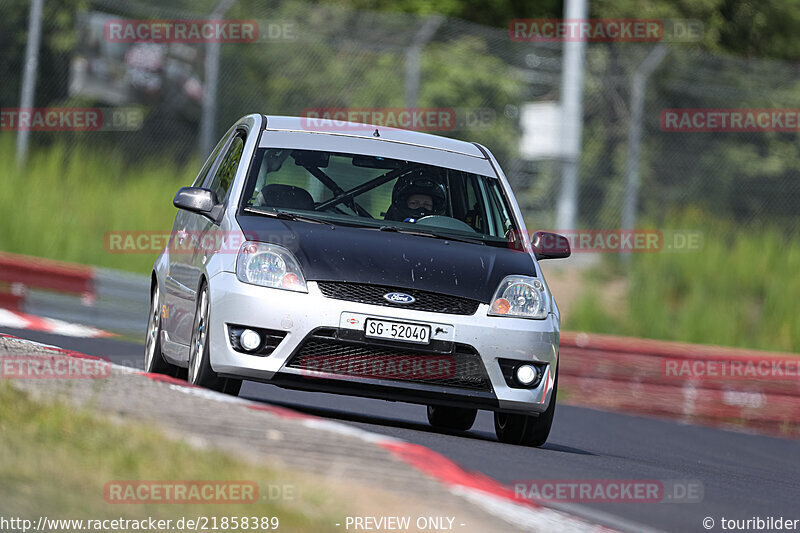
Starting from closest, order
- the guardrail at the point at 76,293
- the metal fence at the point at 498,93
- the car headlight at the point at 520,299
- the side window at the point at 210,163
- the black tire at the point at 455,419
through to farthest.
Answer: the car headlight at the point at 520,299 < the black tire at the point at 455,419 < the side window at the point at 210,163 < the guardrail at the point at 76,293 < the metal fence at the point at 498,93

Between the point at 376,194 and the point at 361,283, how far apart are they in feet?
4.10

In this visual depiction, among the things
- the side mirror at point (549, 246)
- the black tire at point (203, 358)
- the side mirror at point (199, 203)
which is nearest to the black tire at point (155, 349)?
the black tire at point (203, 358)

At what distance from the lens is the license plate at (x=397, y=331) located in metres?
7.94

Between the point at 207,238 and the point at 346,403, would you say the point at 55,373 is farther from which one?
the point at 346,403

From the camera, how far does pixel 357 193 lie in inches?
360

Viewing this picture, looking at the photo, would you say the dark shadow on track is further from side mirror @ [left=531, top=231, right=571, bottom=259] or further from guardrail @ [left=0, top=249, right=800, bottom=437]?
guardrail @ [left=0, top=249, right=800, bottom=437]

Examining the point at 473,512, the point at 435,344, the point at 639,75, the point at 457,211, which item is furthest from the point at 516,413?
the point at 639,75

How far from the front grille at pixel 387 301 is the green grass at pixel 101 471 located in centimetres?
226

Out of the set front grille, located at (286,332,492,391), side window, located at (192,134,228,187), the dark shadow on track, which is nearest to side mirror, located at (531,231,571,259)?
the dark shadow on track

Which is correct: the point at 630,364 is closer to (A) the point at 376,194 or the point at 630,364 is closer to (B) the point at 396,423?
(B) the point at 396,423

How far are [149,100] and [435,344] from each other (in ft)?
43.9

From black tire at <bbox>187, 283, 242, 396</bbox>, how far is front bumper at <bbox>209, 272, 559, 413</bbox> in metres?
0.11

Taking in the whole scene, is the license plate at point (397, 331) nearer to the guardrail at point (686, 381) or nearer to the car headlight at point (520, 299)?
the car headlight at point (520, 299)

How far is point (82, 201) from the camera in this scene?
20.5 metres
